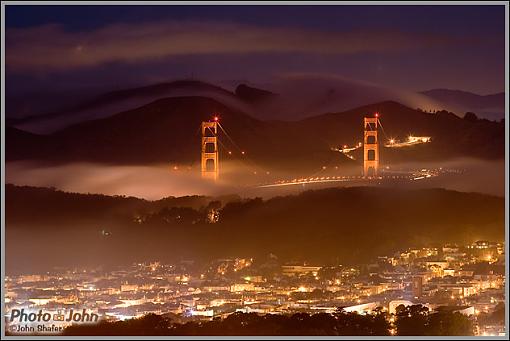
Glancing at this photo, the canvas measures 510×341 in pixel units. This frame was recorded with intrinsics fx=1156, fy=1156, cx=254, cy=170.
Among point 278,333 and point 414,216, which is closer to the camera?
point 278,333

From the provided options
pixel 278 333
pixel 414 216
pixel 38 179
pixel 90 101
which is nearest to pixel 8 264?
pixel 38 179

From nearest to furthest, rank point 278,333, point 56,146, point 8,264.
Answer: point 278,333 → point 8,264 → point 56,146

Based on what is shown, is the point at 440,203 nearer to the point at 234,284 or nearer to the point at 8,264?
the point at 234,284

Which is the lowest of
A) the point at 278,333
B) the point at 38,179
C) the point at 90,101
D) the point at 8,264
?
the point at 278,333
